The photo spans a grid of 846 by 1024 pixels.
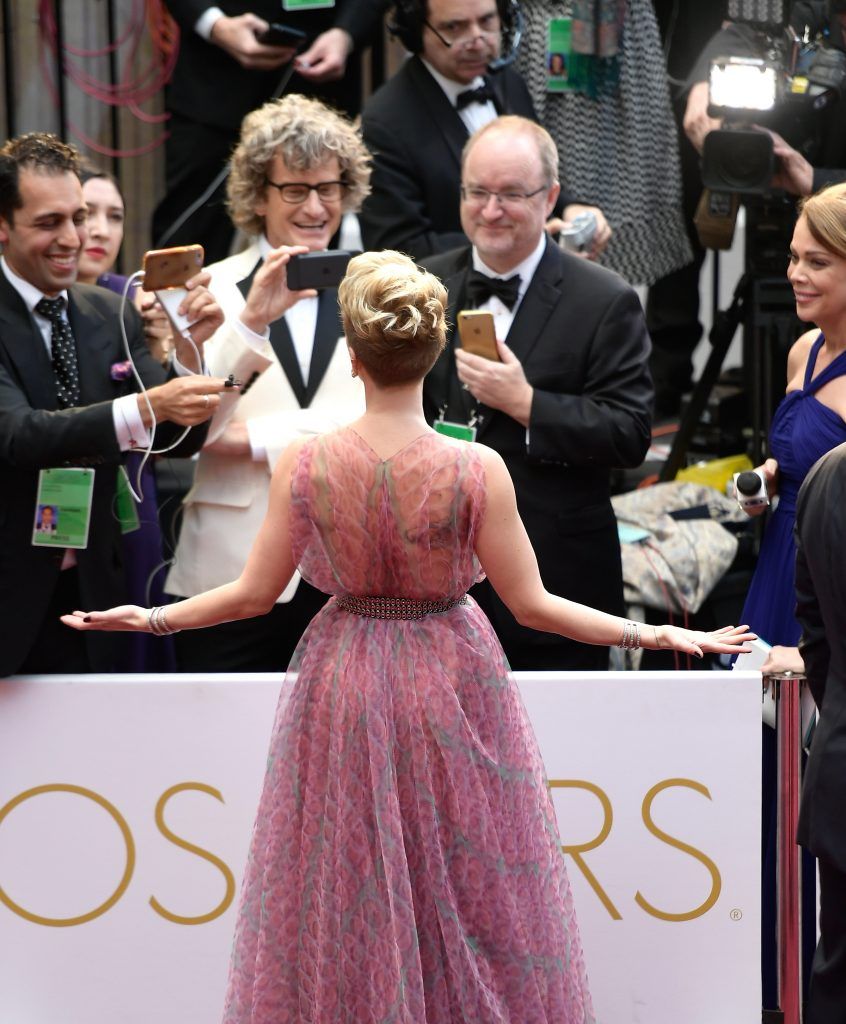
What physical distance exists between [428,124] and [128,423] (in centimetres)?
172

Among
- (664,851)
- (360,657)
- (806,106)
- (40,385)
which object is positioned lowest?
(664,851)

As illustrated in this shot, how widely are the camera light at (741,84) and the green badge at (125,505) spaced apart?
7.01 feet

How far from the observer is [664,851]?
3.05 metres

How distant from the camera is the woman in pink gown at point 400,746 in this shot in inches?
97.6

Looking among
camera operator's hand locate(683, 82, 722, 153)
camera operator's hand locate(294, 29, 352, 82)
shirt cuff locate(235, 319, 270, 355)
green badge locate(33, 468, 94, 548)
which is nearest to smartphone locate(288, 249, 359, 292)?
shirt cuff locate(235, 319, 270, 355)

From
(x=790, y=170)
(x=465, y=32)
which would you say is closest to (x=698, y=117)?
(x=790, y=170)

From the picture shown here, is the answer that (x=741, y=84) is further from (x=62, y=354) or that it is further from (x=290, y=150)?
(x=62, y=354)

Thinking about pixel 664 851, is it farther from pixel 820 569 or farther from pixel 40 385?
pixel 40 385

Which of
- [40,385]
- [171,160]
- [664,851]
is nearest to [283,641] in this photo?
[40,385]

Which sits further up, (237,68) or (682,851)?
(237,68)

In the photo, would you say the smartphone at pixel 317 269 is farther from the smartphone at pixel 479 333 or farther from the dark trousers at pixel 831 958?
the dark trousers at pixel 831 958

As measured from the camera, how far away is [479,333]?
137 inches

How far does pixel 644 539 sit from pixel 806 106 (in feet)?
4.64

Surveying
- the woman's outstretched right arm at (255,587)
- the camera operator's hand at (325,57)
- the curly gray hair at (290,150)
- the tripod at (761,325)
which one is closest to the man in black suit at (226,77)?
the camera operator's hand at (325,57)
